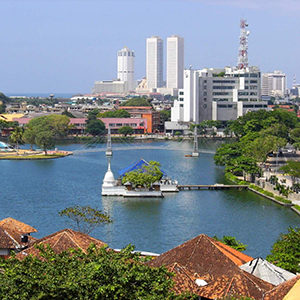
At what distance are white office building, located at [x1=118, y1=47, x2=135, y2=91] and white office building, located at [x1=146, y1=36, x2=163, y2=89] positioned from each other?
→ 9549 mm

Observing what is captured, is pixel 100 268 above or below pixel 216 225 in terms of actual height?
above

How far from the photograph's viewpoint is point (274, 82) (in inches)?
6663

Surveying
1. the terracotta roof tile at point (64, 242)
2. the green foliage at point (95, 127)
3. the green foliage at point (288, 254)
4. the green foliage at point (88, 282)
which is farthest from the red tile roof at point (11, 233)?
the green foliage at point (95, 127)

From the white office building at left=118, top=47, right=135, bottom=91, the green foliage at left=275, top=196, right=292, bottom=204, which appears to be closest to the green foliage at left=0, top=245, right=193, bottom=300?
the green foliage at left=275, top=196, right=292, bottom=204

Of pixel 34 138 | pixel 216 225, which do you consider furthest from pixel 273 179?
pixel 34 138

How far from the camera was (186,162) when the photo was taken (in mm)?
43938

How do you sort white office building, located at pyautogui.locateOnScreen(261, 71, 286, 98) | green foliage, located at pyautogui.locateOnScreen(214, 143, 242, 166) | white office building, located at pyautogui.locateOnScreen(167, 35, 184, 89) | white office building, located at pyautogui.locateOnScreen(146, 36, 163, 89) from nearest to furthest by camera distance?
green foliage, located at pyautogui.locateOnScreen(214, 143, 242, 166) < white office building, located at pyautogui.locateOnScreen(261, 71, 286, 98) < white office building, located at pyautogui.locateOnScreen(167, 35, 184, 89) < white office building, located at pyautogui.locateOnScreen(146, 36, 163, 89)

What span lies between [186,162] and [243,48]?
26.2m

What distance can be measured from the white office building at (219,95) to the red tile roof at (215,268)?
52944mm

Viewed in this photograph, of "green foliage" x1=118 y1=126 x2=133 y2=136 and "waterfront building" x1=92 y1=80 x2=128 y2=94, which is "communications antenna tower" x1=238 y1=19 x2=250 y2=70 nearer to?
"green foliage" x1=118 y1=126 x2=133 y2=136

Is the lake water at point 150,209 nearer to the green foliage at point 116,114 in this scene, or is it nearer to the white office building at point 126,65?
the green foliage at point 116,114

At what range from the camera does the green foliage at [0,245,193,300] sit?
10414 millimetres

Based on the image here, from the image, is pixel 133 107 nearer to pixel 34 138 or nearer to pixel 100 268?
pixel 34 138

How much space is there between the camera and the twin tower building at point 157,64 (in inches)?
6919
